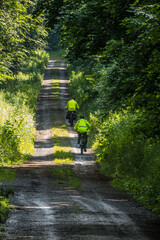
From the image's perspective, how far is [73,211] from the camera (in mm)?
9148

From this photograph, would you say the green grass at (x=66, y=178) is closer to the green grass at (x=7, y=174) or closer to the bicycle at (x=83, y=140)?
the green grass at (x=7, y=174)

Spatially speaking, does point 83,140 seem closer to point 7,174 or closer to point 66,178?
point 66,178

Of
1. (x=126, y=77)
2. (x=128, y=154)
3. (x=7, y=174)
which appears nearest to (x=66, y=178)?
(x=7, y=174)

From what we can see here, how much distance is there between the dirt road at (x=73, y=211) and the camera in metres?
7.44

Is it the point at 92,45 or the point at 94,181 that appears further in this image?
the point at 92,45

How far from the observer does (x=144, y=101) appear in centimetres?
972

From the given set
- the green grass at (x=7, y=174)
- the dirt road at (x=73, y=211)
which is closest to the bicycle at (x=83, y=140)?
the dirt road at (x=73, y=211)

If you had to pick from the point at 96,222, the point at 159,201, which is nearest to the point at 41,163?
the point at 159,201

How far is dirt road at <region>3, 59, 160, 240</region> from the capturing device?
24.4 feet

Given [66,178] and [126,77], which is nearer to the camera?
[126,77]

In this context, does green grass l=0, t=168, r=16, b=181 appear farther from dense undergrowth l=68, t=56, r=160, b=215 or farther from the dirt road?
dense undergrowth l=68, t=56, r=160, b=215

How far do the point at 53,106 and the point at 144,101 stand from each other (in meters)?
27.7

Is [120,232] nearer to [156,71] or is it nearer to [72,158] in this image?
[156,71]

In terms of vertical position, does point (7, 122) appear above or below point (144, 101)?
below
